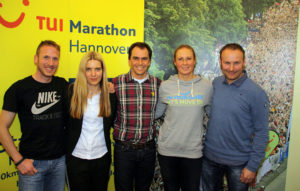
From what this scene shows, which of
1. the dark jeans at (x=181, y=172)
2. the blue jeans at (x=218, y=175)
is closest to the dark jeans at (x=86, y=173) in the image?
the dark jeans at (x=181, y=172)

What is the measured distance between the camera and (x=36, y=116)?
1.75 m

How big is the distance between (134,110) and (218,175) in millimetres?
1039

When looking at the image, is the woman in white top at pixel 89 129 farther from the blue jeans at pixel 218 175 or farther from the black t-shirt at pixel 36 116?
the blue jeans at pixel 218 175

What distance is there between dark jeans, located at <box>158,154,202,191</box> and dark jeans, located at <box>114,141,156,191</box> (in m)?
0.15

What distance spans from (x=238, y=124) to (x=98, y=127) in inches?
49.7

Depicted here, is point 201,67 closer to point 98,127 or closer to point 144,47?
point 144,47

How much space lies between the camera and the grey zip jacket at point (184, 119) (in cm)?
189

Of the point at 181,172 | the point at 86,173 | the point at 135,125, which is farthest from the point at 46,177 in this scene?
the point at 181,172

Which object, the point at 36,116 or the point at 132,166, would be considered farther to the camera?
the point at 132,166

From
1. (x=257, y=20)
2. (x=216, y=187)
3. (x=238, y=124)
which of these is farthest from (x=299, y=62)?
(x=216, y=187)

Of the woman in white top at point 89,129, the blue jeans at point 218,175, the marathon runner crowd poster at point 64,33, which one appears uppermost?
the marathon runner crowd poster at point 64,33

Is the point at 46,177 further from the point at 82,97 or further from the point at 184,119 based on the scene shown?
the point at 184,119

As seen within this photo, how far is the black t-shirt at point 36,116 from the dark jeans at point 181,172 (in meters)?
1.04

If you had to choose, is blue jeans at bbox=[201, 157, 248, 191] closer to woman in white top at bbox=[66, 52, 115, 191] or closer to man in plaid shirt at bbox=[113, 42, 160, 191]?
man in plaid shirt at bbox=[113, 42, 160, 191]
